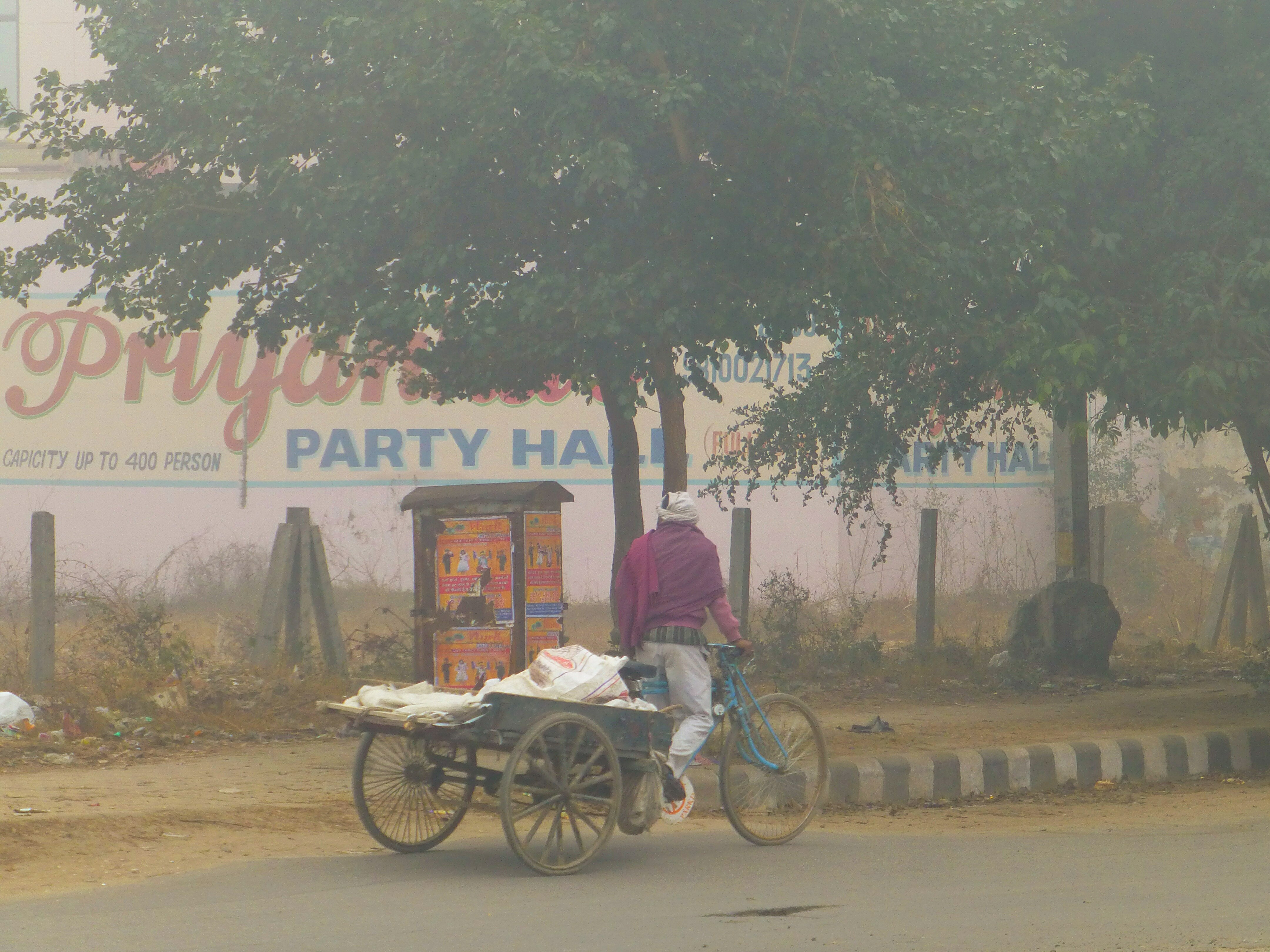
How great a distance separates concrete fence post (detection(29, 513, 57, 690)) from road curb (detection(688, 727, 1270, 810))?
4560 millimetres

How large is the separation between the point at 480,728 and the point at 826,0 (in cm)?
454

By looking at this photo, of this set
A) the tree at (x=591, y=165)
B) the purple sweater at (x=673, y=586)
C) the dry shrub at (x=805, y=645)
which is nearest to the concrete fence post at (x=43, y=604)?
the tree at (x=591, y=165)

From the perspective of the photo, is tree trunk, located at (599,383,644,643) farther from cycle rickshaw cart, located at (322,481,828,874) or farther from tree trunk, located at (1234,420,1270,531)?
tree trunk, located at (1234,420,1270,531)

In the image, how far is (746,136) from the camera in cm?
936

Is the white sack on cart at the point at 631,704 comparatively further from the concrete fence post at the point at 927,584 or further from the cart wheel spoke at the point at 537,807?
the concrete fence post at the point at 927,584

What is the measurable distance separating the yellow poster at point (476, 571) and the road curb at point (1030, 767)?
1.89 meters

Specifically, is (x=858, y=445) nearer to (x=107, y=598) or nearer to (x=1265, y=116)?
(x=1265, y=116)

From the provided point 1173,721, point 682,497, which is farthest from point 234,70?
point 1173,721

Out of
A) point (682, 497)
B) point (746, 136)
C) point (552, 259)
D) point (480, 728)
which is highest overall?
point (746, 136)

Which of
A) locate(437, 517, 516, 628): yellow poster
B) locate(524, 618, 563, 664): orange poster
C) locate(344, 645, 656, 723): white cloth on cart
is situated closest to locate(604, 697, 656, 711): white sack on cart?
locate(344, 645, 656, 723): white cloth on cart

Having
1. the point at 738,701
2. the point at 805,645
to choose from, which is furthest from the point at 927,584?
the point at 738,701

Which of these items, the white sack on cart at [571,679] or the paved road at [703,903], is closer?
the paved road at [703,903]

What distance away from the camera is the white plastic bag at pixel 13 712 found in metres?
9.56

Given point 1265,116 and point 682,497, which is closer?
point 682,497
